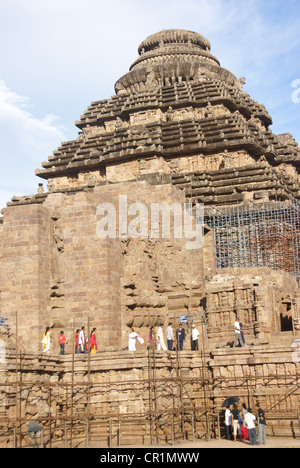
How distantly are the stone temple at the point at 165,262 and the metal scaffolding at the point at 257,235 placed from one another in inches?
2.9

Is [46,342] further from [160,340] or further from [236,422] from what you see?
[236,422]

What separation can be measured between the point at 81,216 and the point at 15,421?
35.6 ft

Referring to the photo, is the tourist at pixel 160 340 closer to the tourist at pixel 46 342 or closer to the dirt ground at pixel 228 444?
the tourist at pixel 46 342

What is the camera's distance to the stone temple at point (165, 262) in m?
28.5

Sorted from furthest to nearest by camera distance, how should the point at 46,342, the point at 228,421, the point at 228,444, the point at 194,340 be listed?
the point at 194,340 < the point at 46,342 < the point at 228,421 < the point at 228,444

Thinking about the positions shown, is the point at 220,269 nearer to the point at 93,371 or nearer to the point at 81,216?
the point at 81,216

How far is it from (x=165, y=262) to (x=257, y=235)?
567 cm

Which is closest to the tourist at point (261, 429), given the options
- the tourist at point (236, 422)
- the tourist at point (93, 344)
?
the tourist at point (236, 422)

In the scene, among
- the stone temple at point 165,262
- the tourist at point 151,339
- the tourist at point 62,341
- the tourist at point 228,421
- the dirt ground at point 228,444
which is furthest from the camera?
the tourist at point 62,341

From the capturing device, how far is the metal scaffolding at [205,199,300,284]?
39094mm

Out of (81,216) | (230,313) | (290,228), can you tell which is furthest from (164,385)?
(290,228)

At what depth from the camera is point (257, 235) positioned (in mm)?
39375

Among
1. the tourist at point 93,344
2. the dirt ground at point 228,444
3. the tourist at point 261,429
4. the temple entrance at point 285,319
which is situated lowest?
the dirt ground at point 228,444

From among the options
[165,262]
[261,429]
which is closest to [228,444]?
[261,429]
